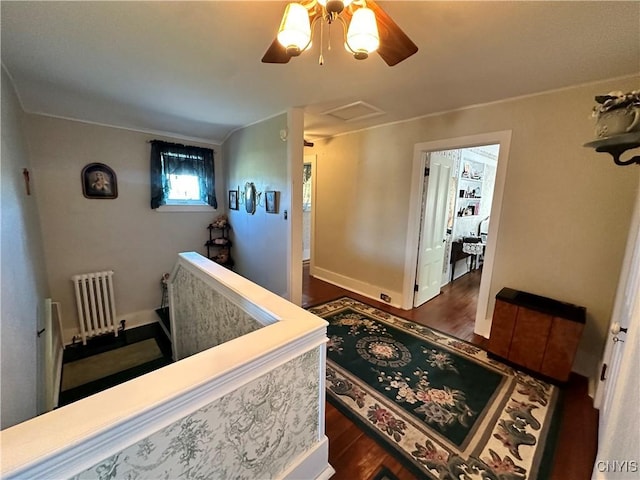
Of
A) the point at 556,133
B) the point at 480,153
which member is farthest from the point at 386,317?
the point at 480,153

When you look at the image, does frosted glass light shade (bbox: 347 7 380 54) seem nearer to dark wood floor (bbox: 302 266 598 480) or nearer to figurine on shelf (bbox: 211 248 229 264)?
dark wood floor (bbox: 302 266 598 480)

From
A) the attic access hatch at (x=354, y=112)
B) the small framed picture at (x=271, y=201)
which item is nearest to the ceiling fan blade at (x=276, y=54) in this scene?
the attic access hatch at (x=354, y=112)

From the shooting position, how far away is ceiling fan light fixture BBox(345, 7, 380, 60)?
3.13ft

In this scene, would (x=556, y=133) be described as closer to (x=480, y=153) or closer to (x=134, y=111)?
(x=480, y=153)

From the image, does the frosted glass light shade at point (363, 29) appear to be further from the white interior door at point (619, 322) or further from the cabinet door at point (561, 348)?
the cabinet door at point (561, 348)

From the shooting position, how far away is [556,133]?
207 cm

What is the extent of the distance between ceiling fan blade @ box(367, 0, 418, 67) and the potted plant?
2.54ft

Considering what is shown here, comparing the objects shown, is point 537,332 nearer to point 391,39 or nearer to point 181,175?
point 391,39

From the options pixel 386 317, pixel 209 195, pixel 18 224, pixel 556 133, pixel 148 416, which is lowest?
pixel 386 317

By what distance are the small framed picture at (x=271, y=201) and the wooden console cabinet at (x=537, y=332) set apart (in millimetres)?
2406

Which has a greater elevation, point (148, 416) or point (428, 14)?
point (428, 14)

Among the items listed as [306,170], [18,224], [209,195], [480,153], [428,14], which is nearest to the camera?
[428,14]

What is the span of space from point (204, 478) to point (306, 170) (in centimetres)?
507

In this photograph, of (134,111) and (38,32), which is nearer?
(38,32)
